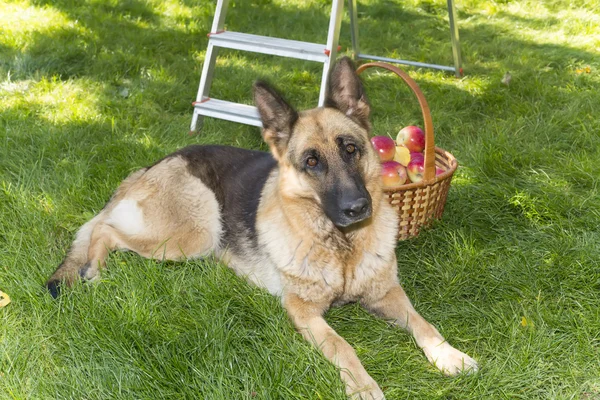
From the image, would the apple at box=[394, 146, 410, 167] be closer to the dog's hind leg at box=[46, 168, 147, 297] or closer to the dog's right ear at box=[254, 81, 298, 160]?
the dog's right ear at box=[254, 81, 298, 160]

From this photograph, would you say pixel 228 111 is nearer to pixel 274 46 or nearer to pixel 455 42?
pixel 274 46

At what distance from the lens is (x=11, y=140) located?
472 cm

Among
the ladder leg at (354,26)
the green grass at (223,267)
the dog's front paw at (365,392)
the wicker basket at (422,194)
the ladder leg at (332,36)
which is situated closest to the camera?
the dog's front paw at (365,392)

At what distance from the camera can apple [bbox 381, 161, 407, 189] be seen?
3676mm

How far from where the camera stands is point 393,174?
3.70 m

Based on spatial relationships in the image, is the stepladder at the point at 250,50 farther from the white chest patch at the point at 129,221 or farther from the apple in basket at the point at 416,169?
the white chest patch at the point at 129,221

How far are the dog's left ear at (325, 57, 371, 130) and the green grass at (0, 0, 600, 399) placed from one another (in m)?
1.03

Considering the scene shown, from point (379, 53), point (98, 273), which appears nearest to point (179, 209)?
point (98, 273)

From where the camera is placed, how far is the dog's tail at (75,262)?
309cm

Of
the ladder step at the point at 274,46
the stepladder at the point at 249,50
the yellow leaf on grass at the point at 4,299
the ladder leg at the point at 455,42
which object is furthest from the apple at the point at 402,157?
the ladder leg at the point at 455,42

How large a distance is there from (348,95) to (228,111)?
226 cm

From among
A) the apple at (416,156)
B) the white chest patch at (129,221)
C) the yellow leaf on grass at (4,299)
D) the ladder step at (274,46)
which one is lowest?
the yellow leaf on grass at (4,299)

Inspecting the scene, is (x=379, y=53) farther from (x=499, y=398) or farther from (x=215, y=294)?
(x=499, y=398)

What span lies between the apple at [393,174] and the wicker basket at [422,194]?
119 millimetres
